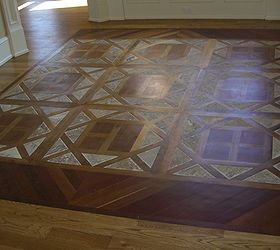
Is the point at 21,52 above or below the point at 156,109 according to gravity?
above

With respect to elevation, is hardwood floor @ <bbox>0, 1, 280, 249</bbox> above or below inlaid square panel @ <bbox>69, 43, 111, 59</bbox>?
below

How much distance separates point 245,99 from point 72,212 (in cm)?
154

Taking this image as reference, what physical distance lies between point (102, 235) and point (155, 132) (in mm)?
932

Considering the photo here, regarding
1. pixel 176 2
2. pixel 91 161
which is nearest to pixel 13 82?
pixel 91 161

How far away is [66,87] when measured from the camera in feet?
12.0

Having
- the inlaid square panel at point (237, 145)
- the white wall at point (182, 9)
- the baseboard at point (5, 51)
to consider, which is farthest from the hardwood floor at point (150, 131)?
the white wall at point (182, 9)

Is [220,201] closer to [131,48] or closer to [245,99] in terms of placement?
[245,99]

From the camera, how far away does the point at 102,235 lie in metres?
2.12

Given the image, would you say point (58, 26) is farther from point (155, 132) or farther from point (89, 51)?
point (155, 132)

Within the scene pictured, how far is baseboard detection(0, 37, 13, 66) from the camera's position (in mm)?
4229

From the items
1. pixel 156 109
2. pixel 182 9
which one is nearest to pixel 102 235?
pixel 156 109

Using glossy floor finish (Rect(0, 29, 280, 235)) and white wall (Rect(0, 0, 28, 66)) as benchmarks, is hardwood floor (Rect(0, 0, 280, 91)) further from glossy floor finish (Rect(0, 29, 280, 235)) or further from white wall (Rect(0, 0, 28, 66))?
glossy floor finish (Rect(0, 29, 280, 235))

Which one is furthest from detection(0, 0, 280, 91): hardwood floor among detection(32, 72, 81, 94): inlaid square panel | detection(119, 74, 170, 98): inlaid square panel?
detection(119, 74, 170, 98): inlaid square panel

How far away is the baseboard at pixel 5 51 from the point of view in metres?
4.23
